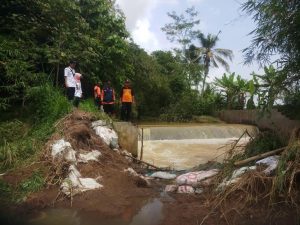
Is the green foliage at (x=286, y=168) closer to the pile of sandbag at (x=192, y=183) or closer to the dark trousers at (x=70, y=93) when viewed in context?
the pile of sandbag at (x=192, y=183)

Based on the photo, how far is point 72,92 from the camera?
1002cm

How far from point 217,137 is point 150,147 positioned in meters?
4.06

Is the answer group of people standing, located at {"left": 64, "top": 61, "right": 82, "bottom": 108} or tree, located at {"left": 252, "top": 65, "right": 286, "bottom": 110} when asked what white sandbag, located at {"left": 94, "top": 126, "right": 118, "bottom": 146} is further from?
tree, located at {"left": 252, "top": 65, "right": 286, "bottom": 110}

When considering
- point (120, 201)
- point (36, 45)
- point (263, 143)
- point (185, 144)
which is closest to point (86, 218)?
point (120, 201)

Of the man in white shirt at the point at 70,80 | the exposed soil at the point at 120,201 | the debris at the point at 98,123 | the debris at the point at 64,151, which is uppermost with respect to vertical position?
the man in white shirt at the point at 70,80

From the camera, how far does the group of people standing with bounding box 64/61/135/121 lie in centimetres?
984

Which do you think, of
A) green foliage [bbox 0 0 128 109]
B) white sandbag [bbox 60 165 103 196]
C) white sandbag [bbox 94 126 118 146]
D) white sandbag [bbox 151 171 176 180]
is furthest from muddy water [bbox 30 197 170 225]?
green foliage [bbox 0 0 128 109]

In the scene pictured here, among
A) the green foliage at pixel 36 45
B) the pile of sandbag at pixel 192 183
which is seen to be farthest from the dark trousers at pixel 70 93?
the pile of sandbag at pixel 192 183

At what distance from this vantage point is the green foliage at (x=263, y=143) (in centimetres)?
690

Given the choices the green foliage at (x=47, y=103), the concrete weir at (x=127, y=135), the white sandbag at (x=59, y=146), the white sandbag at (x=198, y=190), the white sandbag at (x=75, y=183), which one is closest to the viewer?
the white sandbag at (x=75, y=183)

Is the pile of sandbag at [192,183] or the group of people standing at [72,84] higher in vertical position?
the group of people standing at [72,84]

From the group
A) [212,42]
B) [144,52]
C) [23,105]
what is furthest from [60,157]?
[212,42]

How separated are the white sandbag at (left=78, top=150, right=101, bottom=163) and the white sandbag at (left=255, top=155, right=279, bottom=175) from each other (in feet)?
10.4

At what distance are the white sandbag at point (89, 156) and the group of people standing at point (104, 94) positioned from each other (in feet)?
7.62
